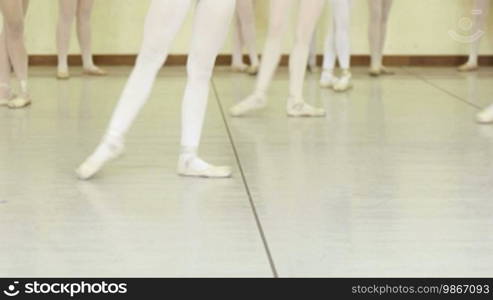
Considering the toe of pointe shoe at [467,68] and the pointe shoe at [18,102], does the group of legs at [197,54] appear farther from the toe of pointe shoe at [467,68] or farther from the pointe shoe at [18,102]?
the toe of pointe shoe at [467,68]

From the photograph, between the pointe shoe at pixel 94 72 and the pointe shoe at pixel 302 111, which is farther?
the pointe shoe at pixel 94 72

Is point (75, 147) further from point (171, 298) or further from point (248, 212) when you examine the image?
point (171, 298)

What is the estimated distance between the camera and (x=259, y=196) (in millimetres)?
4285

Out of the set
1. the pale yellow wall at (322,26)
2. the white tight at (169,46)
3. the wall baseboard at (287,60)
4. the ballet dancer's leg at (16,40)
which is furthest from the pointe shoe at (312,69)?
the white tight at (169,46)

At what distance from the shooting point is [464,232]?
3717 mm

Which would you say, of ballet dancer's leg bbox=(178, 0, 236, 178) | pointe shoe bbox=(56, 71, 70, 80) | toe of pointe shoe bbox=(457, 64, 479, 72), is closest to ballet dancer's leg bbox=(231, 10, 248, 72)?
pointe shoe bbox=(56, 71, 70, 80)

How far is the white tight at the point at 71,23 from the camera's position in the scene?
27.1ft

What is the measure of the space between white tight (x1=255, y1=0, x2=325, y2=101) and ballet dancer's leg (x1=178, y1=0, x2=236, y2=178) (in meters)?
1.75

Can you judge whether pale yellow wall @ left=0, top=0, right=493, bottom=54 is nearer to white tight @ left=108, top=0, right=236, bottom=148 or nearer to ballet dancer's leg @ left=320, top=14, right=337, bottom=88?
ballet dancer's leg @ left=320, top=14, right=337, bottom=88

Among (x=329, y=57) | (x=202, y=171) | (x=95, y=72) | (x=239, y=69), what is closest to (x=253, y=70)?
(x=239, y=69)

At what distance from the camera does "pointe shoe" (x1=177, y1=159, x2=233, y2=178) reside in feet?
15.1

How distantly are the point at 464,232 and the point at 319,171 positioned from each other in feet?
3.81

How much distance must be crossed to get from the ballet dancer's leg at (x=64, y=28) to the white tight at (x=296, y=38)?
7.83ft

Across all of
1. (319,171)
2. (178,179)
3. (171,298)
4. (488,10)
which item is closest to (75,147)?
(178,179)
